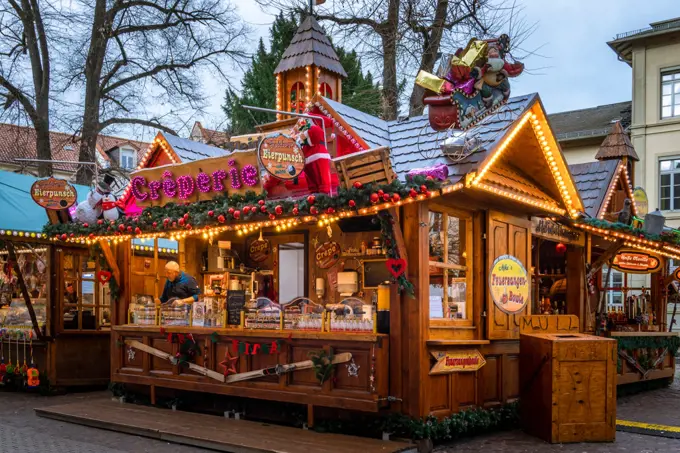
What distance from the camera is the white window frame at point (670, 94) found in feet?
92.9

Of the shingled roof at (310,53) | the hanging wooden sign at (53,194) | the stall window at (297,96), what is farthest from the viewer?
the stall window at (297,96)

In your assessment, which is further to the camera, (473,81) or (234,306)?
(234,306)

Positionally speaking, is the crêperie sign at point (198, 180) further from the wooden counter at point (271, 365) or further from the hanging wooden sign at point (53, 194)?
the wooden counter at point (271, 365)

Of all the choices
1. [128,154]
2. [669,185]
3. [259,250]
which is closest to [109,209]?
[259,250]

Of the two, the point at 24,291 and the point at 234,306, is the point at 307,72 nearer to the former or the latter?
the point at 234,306

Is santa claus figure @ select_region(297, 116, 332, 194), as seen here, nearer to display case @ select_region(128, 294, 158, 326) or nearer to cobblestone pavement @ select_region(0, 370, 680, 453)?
cobblestone pavement @ select_region(0, 370, 680, 453)

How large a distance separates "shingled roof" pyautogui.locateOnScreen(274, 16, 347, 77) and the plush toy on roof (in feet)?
17.0

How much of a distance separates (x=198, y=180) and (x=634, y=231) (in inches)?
305

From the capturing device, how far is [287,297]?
1327 centimetres

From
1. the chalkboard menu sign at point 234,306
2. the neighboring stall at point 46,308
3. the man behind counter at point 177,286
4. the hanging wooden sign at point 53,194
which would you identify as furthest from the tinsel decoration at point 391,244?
the neighboring stall at point 46,308

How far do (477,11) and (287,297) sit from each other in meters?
9.83

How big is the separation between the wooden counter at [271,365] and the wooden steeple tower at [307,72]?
5420 mm

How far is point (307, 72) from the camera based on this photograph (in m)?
14.4

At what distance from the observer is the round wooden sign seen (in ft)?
30.0
